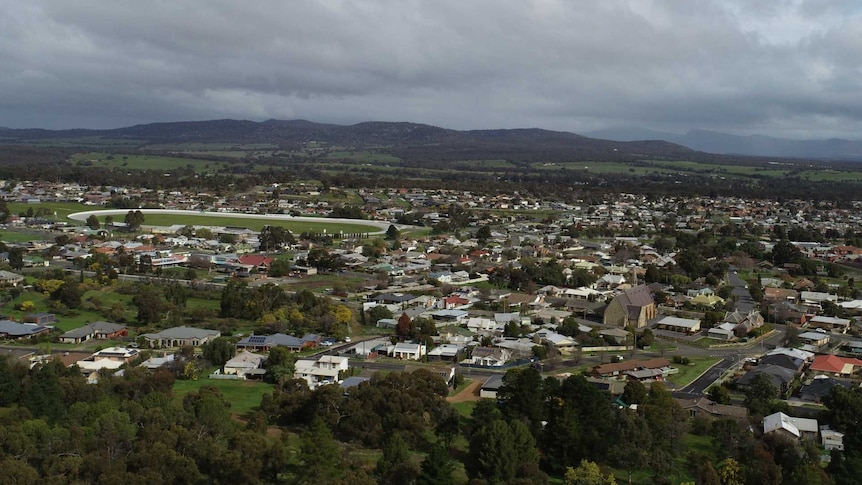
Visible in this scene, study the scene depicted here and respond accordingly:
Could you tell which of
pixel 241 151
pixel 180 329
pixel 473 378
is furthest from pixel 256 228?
pixel 241 151

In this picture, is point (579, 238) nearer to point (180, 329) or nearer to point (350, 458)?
point (180, 329)

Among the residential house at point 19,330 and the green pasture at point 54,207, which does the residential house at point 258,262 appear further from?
the green pasture at point 54,207

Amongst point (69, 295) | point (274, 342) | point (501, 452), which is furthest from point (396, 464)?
point (69, 295)

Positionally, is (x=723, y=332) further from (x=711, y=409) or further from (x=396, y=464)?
(x=396, y=464)

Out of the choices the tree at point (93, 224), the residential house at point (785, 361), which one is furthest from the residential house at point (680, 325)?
the tree at point (93, 224)

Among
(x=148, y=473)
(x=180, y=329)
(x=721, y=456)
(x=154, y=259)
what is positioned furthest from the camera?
(x=154, y=259)

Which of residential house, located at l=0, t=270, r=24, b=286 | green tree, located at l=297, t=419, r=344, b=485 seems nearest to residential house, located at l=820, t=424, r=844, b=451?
green tree, located at l=297, t=419, r=344, b=485

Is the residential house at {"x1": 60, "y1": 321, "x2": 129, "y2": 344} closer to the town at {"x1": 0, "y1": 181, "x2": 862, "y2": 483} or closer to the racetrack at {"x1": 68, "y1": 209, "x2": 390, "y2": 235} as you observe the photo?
the town at {"x1": 0, "y1": 181, "x2": 862, "y2": 483}
